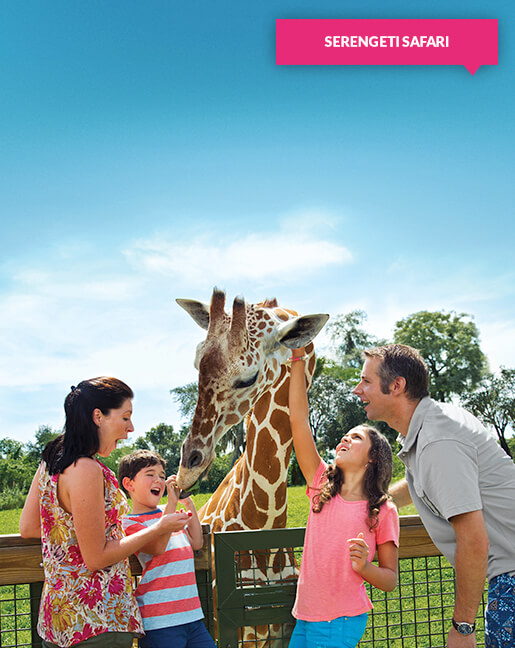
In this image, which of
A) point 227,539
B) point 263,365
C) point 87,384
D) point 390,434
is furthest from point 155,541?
point 390,434

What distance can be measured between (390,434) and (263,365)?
35363 millimetres

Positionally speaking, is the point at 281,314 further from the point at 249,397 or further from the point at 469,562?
the point at 469,562

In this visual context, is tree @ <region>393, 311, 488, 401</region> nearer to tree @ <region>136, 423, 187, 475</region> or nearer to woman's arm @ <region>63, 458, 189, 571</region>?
tree @ <region>136, 423, 187, 475</region>

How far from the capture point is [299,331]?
3.85 meters

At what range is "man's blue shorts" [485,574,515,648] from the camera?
2.69 metres

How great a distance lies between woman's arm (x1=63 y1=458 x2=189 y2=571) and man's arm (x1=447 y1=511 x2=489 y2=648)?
1427mm

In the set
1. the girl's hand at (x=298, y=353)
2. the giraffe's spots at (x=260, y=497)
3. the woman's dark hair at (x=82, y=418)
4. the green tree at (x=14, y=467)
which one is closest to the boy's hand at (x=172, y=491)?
the woman's dark hair at (x=82, y=418)

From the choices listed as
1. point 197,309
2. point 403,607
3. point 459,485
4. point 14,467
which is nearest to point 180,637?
point 459,485

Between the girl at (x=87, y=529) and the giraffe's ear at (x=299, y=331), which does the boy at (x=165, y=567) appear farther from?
the giraffe's ear at (x=299, y=331)

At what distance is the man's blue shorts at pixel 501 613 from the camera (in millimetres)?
2689

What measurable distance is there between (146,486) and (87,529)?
741mm

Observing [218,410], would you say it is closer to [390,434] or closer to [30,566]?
[30,566]

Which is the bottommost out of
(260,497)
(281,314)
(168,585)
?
(168,585)

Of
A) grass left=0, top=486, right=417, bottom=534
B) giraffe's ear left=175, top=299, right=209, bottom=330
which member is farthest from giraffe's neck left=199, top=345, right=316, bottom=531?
grass left=0, top=486, right=417, bottom=534
